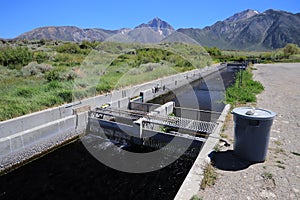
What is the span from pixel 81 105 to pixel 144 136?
3.25 metres

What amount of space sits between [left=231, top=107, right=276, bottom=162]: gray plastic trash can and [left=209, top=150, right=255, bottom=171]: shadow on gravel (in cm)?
13

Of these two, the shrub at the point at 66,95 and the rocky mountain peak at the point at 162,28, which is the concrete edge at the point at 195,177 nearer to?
the shrub at the point at 66,95

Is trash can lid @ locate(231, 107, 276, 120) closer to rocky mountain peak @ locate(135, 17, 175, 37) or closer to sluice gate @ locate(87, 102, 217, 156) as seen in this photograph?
sluice gate @ locate(87, 102, 217, 156)

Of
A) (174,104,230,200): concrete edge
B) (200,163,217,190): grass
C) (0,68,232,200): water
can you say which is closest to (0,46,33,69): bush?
(0,68,232,200): water

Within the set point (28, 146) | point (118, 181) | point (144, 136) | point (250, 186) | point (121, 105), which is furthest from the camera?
point (121, 105)

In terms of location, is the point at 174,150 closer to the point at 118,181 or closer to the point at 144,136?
the point at 144,136

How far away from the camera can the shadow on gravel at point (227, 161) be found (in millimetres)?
3845

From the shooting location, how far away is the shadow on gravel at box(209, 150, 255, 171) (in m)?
3.84

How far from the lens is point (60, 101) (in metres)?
8.38


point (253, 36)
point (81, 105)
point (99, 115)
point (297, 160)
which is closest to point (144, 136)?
point (99, 115)

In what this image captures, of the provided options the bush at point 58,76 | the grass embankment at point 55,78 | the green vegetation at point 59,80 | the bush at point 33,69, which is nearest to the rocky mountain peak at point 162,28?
the grass embankment at point 55,78

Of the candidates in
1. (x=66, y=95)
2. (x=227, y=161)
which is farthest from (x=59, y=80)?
(x=227, y=161)

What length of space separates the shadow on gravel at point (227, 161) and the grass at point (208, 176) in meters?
0.18

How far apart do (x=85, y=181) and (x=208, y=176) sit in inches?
115
